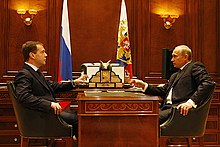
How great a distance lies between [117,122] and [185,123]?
2.68ft

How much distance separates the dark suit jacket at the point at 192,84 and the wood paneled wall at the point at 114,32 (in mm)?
1573

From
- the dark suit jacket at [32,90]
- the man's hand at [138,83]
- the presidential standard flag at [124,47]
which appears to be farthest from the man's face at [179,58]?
the dark suit jacket at [32,90]

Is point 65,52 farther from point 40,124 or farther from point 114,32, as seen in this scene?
point 40,124

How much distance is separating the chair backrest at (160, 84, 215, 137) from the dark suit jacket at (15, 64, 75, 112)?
47.1 inches

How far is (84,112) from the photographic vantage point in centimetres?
357

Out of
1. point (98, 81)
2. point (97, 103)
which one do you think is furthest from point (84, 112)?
point (98, 81)

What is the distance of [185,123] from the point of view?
4031mm

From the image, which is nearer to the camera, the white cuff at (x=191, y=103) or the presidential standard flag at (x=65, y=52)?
the white cuff at (x=191, y=103)

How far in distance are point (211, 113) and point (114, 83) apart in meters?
1.67

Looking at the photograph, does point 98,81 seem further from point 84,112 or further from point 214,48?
point 214,48

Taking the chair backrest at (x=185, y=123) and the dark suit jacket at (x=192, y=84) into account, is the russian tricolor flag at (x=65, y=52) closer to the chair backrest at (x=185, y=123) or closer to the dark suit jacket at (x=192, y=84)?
the dark suit jacket at (x=192, y=84)

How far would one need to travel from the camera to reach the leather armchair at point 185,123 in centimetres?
401

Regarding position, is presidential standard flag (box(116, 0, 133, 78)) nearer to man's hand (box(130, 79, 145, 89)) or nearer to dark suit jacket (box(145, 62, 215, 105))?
man's hand (box(130, 79, 145, 89))

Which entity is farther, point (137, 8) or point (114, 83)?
point (137, 8)
